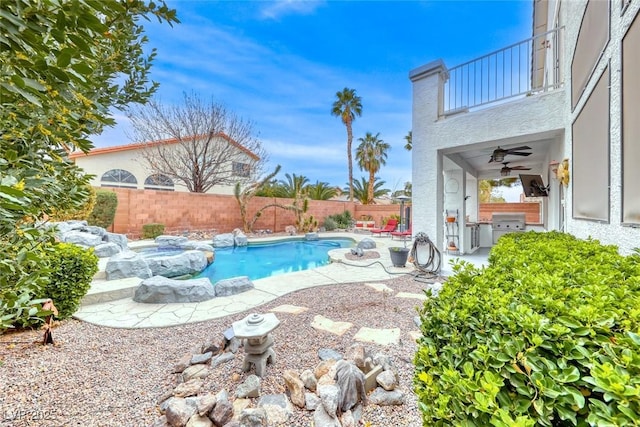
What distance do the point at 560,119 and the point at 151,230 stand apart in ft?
54.2

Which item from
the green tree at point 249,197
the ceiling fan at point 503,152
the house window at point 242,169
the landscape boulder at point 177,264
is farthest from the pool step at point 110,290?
the house window at point 242,169

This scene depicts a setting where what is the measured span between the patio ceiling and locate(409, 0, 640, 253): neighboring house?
0.17 feet

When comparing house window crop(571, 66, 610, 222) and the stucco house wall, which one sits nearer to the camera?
the stucco house wall

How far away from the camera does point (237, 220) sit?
18078 millimetres

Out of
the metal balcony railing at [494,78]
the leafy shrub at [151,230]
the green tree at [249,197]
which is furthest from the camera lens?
the green tree at [249,197]

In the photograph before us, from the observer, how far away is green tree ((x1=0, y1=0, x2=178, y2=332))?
99 cm

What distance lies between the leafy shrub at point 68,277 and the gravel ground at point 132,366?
1.13 ft

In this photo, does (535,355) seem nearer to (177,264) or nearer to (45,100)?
(45,100)

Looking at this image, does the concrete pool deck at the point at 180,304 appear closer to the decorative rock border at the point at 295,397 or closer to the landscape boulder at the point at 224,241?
the decorative rock border at the point at 295,397

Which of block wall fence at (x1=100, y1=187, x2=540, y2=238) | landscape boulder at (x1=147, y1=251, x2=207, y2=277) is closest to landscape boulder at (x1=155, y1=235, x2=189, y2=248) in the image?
block wall fence at (x1=100, y1=187, x2=540, y2=238)

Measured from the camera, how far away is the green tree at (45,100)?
0.99m

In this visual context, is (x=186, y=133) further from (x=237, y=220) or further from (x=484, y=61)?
(x=484, y=61)

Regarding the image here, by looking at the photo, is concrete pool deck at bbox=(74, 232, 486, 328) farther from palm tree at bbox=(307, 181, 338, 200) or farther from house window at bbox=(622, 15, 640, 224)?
palm tree at bbox=(307, 181, 338, 200)

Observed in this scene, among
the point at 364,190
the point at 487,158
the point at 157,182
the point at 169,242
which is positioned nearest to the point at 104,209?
the point at 169,242
